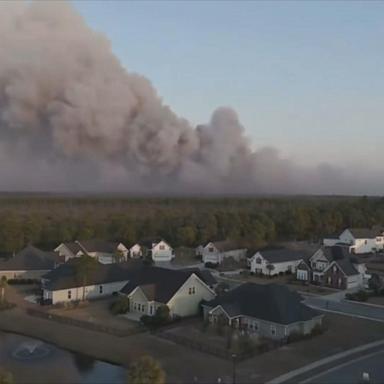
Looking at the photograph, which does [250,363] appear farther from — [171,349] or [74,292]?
[74,292]

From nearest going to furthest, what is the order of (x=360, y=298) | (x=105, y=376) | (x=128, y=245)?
(x=105, y=376) → (x=360, y=298) → (x=128, y=245)

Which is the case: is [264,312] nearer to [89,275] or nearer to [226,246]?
[89,275]

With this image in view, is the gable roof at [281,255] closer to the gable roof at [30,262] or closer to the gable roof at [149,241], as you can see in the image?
the gable roof at [149,241]

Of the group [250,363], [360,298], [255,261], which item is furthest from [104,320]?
[255,261]

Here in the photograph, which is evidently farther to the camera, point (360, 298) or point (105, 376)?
point (360, 298)

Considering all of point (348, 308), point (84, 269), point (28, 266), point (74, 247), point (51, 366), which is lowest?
point (51, 366)

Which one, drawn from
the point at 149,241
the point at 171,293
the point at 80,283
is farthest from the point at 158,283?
the point at 149,241

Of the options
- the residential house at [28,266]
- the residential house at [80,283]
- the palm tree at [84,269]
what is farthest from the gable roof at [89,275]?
the residential house at [28,266]
